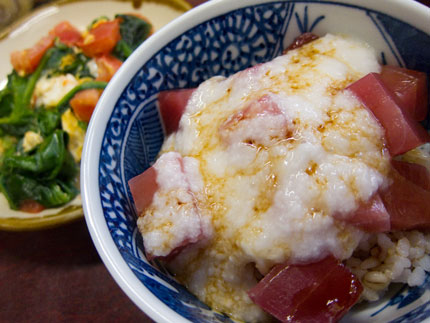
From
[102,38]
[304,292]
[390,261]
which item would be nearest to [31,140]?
[102,38]

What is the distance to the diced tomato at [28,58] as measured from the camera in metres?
2.88

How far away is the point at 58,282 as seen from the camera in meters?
1.88

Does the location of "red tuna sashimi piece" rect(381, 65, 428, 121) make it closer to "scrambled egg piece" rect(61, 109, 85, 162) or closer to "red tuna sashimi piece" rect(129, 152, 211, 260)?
"red tuna sashimi piece" rect(129, 152, 211, 260)

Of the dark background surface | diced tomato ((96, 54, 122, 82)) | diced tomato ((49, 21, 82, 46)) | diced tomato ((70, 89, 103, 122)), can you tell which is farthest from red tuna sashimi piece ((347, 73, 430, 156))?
diced tomato ((49, 21, 82, 46))

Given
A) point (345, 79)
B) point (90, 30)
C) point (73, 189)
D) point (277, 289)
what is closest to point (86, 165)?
point (277, 289)

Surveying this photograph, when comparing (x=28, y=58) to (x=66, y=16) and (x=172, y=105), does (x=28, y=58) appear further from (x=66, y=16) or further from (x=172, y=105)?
(x=172, y=105)

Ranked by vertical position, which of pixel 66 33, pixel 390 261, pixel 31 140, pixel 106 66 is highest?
pixel 390 261

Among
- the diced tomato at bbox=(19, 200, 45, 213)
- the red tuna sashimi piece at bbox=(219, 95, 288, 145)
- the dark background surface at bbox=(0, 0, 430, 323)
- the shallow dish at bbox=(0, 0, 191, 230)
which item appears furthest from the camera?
the shallow dish at bbox=(0, 0, 191, 230)

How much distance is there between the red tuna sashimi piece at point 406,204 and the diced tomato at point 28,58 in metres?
2.59

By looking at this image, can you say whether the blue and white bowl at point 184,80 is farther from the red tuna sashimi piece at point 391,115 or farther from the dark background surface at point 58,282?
the dark background surface at point 58,282

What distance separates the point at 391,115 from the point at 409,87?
0.15 m

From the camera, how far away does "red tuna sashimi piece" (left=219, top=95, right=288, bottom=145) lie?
118 cm

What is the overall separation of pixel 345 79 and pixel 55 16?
2527 millimetres

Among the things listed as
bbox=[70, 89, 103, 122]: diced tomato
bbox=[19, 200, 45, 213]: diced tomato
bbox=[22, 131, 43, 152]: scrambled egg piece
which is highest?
bbox=[70, 89, 103, 122]: diced tomato
